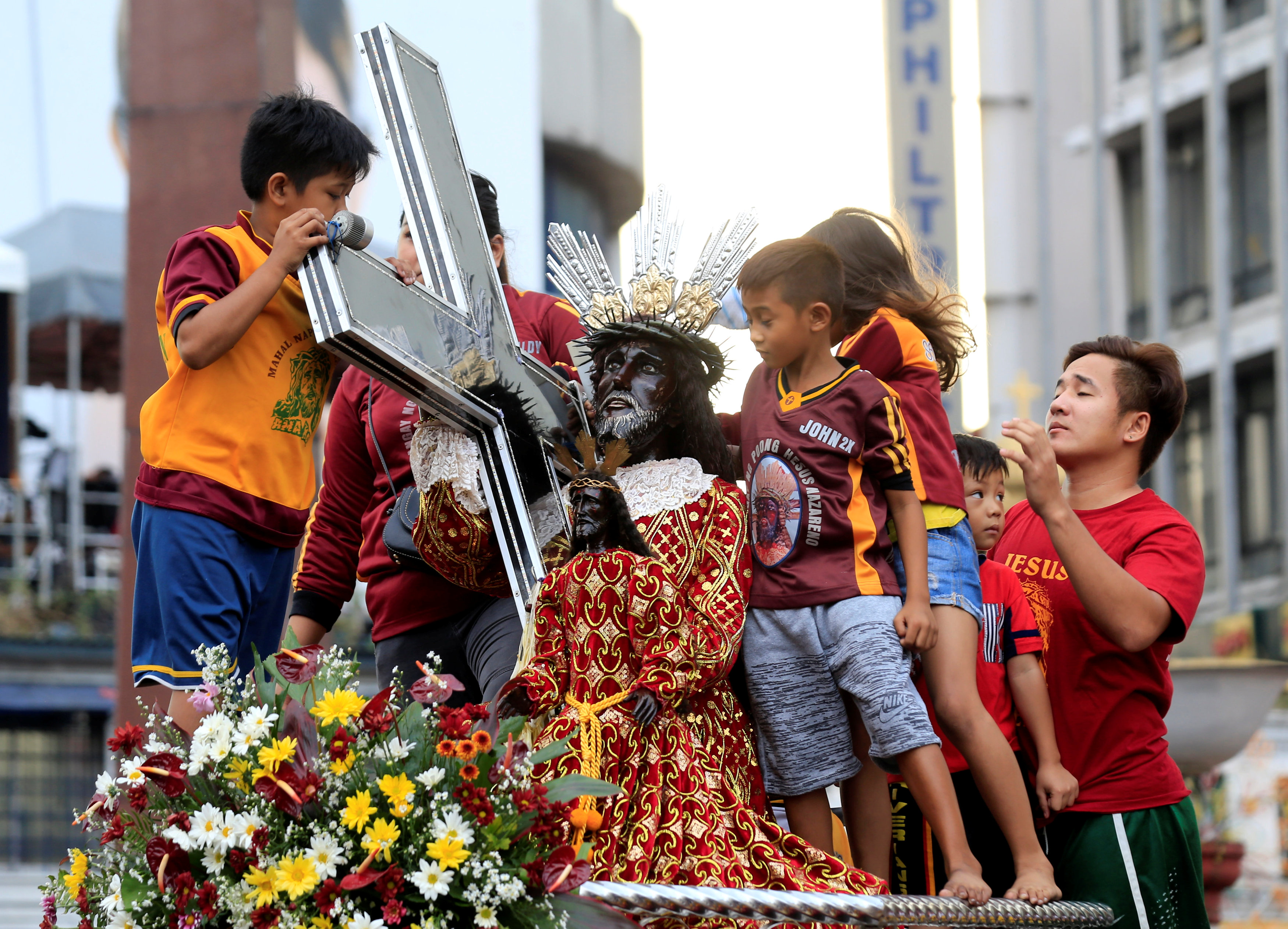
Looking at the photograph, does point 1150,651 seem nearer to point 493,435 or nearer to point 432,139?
point 493,435

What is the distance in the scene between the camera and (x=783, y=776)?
11.7 feet

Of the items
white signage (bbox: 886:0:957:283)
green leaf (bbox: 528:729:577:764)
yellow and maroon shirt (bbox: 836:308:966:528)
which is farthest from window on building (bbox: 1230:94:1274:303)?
green leaf (bbox: 528:729:577:764)

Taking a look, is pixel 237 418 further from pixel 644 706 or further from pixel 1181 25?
pixel 1181 25

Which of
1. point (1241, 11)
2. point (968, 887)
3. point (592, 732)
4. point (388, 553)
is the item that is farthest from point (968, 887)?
point (1241, 11)

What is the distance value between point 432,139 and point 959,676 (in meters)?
1.72

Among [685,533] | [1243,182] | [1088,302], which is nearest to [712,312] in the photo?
[685,533]

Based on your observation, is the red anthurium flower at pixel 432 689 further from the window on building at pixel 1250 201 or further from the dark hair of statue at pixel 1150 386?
the window on building at pixel 1250 201

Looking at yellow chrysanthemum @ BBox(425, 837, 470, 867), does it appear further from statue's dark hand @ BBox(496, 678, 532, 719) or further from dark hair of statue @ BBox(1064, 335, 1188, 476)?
dark hair of statue @ BBox(1064, 335, 1188, 476)

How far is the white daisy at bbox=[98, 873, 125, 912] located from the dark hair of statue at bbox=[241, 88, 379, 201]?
161 cm

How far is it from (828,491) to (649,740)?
0.74 m

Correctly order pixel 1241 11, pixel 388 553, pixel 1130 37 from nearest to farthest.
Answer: pixel 388 553 < pixel 1241 11 < pixel 1130 37

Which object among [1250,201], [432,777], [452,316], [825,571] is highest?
[1250,201]

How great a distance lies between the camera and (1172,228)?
60.0ft

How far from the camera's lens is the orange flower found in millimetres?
2633
